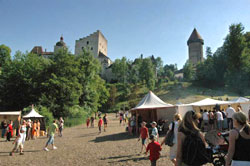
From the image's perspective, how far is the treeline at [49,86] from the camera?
88.3ft

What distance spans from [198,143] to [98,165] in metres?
4.75

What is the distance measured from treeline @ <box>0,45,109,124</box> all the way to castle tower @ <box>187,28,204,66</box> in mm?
68746

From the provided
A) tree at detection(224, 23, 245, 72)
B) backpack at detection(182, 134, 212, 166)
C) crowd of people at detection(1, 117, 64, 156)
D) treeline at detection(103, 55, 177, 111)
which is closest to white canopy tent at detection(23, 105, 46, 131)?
crowd of people at detection(1, 117, 64, 156)

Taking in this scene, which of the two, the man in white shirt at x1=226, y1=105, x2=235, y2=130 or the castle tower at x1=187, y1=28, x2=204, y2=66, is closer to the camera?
the man in white shirt at x1=226, y1=105, x2=235, y2=130

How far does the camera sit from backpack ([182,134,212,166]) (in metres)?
2.62

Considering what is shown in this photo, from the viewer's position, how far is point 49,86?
27.2 m

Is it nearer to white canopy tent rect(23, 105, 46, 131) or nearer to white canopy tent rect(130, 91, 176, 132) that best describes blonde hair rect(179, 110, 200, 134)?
white canopy tent rect(130, 91, 176, 132)

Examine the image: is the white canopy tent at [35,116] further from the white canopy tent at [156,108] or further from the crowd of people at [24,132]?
the white canopy tent at [156,108]

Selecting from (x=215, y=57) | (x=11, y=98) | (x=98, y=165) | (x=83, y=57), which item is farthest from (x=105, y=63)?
(x=98, y=165)

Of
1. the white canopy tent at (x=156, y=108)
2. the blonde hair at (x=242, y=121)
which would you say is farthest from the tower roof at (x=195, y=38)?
the blonde hair at (x=242, y=121)

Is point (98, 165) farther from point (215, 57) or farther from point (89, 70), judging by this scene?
point (215, 57)

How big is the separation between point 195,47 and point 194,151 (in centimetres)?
Result: 9333

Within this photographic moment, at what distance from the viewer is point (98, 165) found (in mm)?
6438

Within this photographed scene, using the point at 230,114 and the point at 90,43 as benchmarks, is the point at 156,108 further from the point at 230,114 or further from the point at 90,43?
the point at 90,43
